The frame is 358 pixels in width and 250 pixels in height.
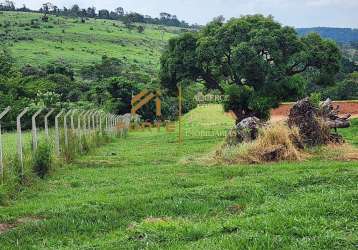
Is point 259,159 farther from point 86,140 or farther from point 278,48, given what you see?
point 278,48

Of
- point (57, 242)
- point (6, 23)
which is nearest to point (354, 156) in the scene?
point (57, 242)

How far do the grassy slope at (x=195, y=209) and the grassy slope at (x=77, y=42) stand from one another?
67.9 metres

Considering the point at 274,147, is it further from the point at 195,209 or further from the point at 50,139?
the point at 195,209

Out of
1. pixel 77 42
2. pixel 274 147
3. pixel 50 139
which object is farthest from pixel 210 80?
pixel 77 42

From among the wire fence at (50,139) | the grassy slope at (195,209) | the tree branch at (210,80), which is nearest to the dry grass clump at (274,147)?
the grassy slope at (195,209)

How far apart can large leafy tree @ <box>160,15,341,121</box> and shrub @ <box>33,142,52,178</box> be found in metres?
14.1

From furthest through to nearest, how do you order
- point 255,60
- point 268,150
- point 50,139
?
point 255,60 → point 50,139 → point 268,150

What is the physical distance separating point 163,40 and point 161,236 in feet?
381

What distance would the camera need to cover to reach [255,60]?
2567cm

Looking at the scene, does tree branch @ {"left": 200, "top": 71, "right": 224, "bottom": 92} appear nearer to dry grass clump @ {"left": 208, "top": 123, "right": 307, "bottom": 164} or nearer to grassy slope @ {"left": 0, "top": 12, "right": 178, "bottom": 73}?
dry grass clump @ {"left": 208, "top": 123, "right": 307, "bottom": 164}

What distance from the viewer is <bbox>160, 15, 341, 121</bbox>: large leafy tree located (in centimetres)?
2612

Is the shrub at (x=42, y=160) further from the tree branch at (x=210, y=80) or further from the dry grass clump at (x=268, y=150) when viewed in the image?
the tree branch at (x=210, y=80)

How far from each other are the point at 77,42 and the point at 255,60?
77.0 meters

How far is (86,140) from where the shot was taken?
2081cm
